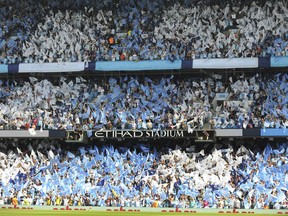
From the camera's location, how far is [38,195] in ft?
139

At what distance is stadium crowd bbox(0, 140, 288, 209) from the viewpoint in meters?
40.0

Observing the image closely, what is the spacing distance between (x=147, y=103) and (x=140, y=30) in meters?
5.63

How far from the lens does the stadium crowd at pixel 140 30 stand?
44.8 metres

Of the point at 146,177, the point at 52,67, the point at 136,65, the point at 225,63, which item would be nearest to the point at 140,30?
the point at 136,65

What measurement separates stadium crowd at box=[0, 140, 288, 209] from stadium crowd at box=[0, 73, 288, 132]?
1.86 meters

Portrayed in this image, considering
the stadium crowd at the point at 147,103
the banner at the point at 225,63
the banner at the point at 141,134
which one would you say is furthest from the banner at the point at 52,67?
the banner at the point at 225,63

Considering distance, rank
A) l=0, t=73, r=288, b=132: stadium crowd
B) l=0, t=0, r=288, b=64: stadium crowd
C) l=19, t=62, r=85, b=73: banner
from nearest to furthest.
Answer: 1. l=0, t=73, r=288, b=132: stadium crowd
2. l=0, t=0, r=288, b=64: stadium crowd
3. l=19, t=62, r=85, b=73: banner

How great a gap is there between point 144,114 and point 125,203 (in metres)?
6.48

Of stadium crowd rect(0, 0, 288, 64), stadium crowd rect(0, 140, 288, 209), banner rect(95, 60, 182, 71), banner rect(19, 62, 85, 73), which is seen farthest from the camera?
banner rect(19, 62, 85, 73)

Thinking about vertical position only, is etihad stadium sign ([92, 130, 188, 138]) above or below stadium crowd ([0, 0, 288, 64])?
below

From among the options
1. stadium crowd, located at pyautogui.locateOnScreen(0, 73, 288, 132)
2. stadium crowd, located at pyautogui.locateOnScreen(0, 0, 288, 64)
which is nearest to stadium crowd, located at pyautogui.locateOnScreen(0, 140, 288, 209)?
stadium crowd, located at pyautogui.locateOnScreen(0, 73, 288, 132)

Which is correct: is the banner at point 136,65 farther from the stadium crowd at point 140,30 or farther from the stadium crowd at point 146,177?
the stadium crowd at point 146,177

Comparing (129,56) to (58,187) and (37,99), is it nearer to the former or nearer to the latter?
(37,99)

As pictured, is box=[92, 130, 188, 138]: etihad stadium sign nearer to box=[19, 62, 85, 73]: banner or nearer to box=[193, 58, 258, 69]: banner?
box=[193, 58, 258, 69]: banner
